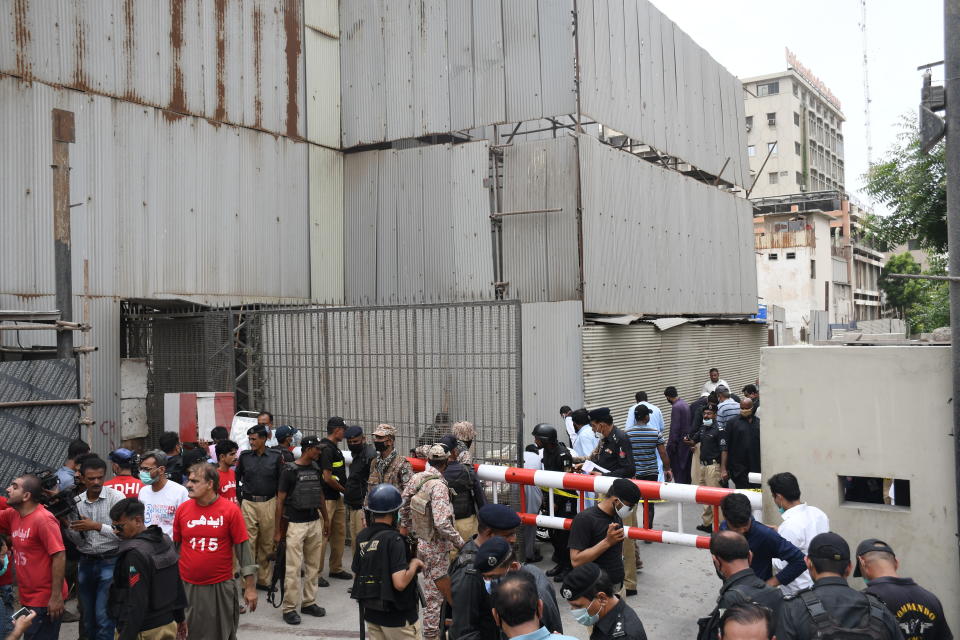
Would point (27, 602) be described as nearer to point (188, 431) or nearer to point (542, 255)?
point (188, 431)

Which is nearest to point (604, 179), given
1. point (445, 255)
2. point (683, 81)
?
point (445, 255)

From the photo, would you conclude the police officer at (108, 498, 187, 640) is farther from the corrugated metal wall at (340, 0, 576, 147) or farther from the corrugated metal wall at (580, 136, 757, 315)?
the corrugated metal wall at (340, 0, 576, 147)

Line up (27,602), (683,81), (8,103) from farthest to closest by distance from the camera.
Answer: (683,81) → (8,103) → (27,602)

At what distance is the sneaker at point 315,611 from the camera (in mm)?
7387

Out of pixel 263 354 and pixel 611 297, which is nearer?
pixel 263 354

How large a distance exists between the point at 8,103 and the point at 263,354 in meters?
5.48

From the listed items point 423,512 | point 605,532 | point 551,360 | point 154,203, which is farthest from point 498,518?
point 154,203

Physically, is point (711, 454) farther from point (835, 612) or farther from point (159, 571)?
point (159, 571)

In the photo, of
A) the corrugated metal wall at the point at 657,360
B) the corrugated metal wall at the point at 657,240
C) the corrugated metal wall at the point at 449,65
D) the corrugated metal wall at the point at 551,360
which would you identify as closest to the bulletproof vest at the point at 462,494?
the corrugated metal wall at the point at 551,360

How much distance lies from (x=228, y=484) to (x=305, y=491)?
1.06 meters

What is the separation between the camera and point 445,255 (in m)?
15.2

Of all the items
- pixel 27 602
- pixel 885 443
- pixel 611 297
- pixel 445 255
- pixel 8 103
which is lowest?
pixel 27 602

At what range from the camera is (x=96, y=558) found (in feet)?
20.5

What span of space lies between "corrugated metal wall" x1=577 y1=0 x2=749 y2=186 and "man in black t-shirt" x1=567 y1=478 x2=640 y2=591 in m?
10.4
